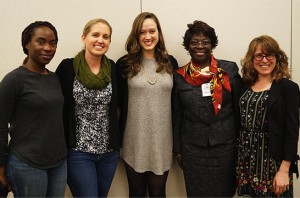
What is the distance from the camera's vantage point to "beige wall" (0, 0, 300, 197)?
2459 mm

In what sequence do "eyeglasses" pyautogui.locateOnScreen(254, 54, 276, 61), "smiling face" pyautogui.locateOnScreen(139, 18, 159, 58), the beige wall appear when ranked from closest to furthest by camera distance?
"eyeglasses" pyautogui.locateOnScreen(254, 54, 276, 61)
"smiling face" pyautogui.locateOnScreen(139, 18, 159, 58)
the beige wall

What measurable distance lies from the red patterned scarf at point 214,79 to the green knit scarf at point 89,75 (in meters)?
0.64

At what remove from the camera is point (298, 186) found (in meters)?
2.78

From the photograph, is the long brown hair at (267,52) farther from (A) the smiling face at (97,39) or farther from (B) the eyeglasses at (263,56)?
(A) the smiling face at (97,39)

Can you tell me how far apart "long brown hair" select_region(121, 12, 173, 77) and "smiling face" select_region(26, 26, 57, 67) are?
2.25 ft

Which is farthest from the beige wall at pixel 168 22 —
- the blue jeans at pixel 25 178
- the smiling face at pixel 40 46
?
the blue jeans at pixel 25 178

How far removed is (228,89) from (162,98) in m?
0.51

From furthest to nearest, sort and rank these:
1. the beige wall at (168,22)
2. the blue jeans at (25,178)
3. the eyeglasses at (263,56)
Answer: the beige wall at (168,22) < the eyeglasses at (263,56) < the blue jeans at (25,178)

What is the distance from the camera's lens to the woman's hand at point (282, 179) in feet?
5.88

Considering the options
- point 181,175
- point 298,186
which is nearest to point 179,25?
point 181,175

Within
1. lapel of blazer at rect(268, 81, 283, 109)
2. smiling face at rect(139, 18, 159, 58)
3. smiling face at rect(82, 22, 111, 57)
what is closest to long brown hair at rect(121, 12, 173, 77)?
smiling face at rect(139, 18, 159, 58)

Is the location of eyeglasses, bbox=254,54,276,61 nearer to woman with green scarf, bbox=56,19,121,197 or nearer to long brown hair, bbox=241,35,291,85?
long brown hair, bbox=241,35,291,85

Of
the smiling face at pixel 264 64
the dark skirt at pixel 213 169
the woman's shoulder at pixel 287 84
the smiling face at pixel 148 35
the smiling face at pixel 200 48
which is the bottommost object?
the dark skirt at pixel 213 169

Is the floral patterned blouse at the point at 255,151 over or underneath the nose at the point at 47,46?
underneath
